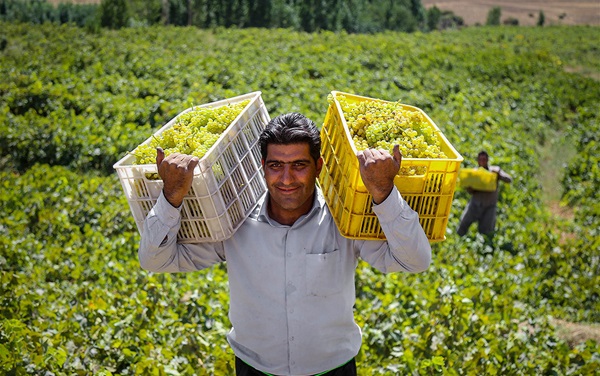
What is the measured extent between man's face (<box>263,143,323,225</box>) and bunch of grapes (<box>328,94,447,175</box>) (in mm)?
203

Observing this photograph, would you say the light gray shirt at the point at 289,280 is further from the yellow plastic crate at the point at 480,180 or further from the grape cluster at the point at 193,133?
the yellow plastic crate at the point at 480,180

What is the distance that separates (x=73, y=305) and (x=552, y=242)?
5.35m

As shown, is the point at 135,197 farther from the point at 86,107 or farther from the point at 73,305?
the point at 86,107

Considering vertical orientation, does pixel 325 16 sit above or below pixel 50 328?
below

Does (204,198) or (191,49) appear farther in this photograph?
(191,49)

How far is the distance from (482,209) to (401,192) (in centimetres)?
571

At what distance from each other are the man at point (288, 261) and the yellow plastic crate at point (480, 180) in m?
5.45

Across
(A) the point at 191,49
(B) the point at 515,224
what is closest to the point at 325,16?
(A) the point at 191,49

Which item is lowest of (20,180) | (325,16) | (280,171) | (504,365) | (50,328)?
(325,16)

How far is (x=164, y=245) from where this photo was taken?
92.0 inches

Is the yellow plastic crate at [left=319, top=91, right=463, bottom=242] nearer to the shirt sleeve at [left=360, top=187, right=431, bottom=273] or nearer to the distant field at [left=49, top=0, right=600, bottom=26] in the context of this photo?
the shirt sleeve at [left=360, top=187, right=431, bottom=273]

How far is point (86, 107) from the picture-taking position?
39.5 ft

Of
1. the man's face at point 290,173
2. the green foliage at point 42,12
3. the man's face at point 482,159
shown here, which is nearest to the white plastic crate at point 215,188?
the man's face at point 290,173

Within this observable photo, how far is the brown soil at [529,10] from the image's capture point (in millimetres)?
78875
